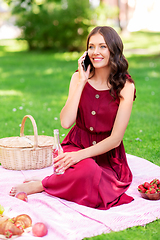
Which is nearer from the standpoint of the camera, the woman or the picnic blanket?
the picnic blanket

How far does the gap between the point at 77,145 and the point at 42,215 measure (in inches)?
37.6

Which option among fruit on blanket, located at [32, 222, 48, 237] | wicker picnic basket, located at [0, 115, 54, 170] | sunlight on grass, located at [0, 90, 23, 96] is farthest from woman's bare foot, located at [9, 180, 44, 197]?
sunlight on grass, located at [0, 90, 23, 96]

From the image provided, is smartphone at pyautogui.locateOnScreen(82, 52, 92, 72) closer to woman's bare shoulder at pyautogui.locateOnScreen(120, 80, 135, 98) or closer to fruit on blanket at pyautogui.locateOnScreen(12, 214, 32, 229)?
woman's bare shoulder at pyautogui.locateOnScreen(120, 80, 135, 98)

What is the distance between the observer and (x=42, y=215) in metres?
3.32

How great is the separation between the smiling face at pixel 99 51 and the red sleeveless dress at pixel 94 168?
11.6 inches

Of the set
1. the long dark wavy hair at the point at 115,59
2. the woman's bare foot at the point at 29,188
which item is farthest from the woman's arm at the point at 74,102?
the woman's bare foot at the point at 29,188

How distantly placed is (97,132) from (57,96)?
5492 mm

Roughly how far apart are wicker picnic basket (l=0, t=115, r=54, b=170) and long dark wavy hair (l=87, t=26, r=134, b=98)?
1.18 m

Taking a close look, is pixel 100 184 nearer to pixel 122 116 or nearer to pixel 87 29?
→ pixel 122 116

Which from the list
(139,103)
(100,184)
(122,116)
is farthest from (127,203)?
(139,103)

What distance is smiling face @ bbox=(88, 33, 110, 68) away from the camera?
3.74 m

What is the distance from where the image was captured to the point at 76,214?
3.42 meters

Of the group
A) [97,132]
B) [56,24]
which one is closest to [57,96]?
[97,132]

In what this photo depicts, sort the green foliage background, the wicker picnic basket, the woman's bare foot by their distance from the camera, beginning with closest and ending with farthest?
the woman's bare foot, the wicker picnic basket, the green foliage background
